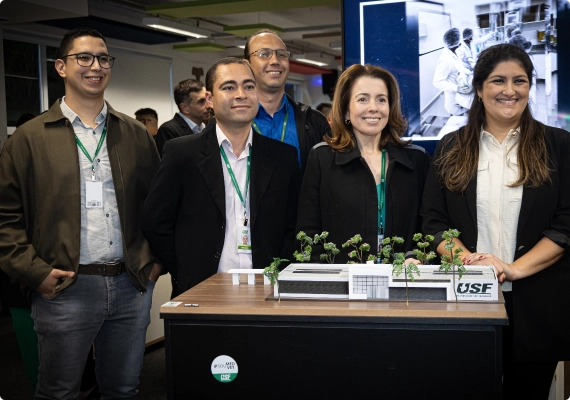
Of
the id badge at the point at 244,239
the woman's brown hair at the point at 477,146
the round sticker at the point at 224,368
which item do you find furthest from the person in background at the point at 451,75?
the round sticker at the point at 224,368

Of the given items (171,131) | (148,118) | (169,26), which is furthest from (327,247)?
(169,26)

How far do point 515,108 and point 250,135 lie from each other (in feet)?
3.53

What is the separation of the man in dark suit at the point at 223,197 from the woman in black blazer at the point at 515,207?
0.63 metres

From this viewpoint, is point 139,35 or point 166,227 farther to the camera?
point 139,35

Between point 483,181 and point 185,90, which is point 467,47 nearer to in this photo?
point 483,181

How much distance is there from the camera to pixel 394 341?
6.20 feet

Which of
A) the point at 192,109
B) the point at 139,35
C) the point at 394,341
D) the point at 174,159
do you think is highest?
the point at 139,35

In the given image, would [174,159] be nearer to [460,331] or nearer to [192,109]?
[460,331]

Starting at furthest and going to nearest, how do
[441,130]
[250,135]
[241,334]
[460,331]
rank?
[441,130] → [250,135] → [241,334] → [460,331]

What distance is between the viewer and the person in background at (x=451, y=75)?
10.7 feet

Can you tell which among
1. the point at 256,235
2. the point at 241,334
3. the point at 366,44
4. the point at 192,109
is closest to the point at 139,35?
the point at 192,109

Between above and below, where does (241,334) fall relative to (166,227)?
below

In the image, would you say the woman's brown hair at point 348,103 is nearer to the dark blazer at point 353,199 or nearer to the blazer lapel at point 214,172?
the dark blazer at point 353,199

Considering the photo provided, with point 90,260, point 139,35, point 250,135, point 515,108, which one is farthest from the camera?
point 139,35
